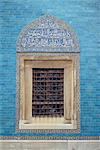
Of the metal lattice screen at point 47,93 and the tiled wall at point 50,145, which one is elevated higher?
the metal lattice screen at point 47,93

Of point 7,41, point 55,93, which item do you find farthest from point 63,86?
point 7,41

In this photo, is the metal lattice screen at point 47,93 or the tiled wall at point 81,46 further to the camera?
the metal lattice screen at point 47,93

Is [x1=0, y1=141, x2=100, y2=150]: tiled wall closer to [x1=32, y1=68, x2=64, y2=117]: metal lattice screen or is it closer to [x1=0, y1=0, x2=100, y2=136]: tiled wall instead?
[x1=0, y1=0, x2=100, y2=136]: tiled wall

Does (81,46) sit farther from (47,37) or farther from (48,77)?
(48,77)

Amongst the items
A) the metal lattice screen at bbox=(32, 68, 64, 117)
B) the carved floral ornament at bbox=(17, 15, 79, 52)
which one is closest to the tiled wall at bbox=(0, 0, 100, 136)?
the carved floral ornament at bbox=(17, 15, 79, 52)

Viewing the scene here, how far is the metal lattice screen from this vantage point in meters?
6.42

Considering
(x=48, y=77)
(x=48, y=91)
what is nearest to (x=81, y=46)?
(x=48, y=77)

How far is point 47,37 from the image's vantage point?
6348 millimetres

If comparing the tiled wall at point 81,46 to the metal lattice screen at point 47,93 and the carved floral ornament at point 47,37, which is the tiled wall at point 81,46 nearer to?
the carved floral ornament at point 47,37

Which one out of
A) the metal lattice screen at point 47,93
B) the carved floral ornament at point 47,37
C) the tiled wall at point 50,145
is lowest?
the tiled wall at point 50,145

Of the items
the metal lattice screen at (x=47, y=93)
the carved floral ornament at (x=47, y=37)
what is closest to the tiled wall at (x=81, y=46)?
the carved floral ornament at (x=47, y=37)

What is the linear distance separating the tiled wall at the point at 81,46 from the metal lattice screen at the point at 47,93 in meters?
0.31

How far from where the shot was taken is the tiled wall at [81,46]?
20.7 ft

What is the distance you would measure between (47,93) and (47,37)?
2.69ft
